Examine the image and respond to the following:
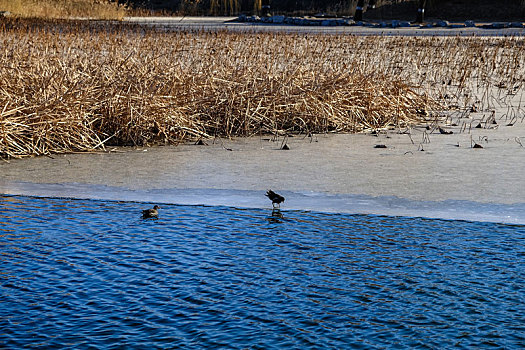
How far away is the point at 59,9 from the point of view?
40.8 meters

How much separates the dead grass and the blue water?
1323 inches

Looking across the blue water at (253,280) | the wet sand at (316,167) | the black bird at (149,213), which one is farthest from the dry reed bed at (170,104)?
the black bird at (149,213)

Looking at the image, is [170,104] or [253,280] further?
[170,104]

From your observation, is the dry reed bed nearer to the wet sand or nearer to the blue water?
the wet sand

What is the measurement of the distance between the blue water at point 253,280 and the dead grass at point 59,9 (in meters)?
33.6

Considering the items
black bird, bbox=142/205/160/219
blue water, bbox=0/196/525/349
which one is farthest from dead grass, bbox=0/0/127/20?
blue water, bbox=0/196/525/349

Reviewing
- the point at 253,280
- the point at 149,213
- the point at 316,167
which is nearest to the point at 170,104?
the point at 316,167

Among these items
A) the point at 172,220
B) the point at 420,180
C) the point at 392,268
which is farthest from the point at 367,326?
the point at 420,180

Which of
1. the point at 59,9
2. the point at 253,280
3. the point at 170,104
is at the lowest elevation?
the point at 253,280

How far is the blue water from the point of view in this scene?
11.9ft

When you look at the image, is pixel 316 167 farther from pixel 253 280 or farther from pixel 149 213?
pixel 253 280

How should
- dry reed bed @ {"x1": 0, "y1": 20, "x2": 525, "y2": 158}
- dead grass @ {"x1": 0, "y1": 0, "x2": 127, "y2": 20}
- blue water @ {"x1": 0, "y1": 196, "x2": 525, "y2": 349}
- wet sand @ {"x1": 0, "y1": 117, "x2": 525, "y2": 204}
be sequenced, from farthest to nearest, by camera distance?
1. dead grass @ {"x1": 0, "y1": 0, "x2": 127, "y2": 20}
2. dry reed bed @ {"x1": 0, "y1": 20, "x2": 525, "y2": 158}
3. wet sand @ {"x1": 0, "y1": 117, "x2": 525, "y2": 204}
4. blue water @ {"x1": 0, "y1": 196, "x2": 525, "y2": 349}

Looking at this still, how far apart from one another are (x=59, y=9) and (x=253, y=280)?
39.2 meters

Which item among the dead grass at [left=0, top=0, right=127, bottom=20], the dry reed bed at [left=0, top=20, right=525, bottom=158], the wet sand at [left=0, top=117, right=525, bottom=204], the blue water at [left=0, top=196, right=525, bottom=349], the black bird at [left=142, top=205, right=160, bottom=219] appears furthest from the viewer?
the dead grass at [left=0, top=0, right=127, bottom=20]
